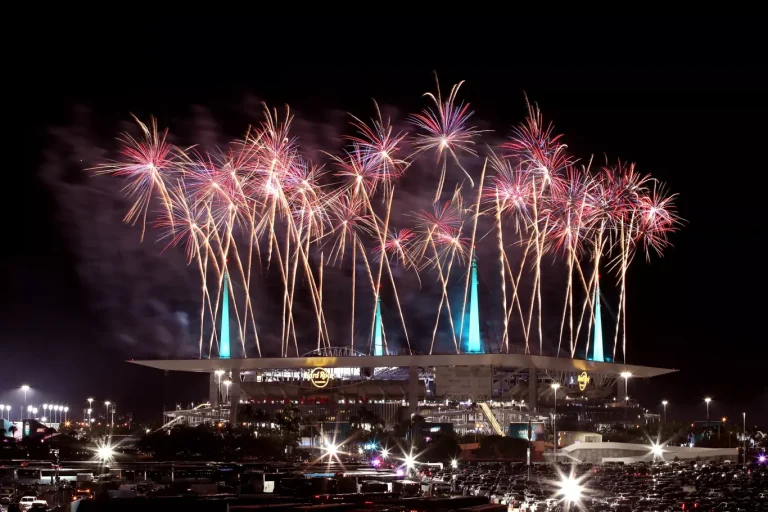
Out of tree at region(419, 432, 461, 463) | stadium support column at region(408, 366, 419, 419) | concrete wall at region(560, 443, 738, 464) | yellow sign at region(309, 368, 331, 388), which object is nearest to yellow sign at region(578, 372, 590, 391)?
stadium support column at region(408, 366, 419, 419)

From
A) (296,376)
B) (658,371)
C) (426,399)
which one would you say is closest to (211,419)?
(296,376)

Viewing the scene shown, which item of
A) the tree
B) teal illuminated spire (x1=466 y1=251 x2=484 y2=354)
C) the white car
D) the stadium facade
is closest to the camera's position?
the white car

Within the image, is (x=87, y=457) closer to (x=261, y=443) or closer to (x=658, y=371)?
(x=261, y=443)

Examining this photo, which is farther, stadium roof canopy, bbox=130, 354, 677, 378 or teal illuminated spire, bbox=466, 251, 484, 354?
stadium roof canopy, bbox=130, 354, 677, 378

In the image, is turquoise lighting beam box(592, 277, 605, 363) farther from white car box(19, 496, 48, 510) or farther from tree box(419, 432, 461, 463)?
white car box(19, 496, 48, 510)

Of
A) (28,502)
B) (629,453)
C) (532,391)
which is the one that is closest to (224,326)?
(532,391)

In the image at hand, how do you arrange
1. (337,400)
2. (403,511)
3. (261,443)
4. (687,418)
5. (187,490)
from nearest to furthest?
1. (403,511)
2. (187,490)
3. (261,443)
4. (337,400)
5. (687,418)

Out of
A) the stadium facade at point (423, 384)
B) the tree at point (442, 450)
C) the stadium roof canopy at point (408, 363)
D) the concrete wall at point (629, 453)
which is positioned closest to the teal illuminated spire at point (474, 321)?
the stadium facade at point (423, 384)
